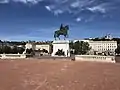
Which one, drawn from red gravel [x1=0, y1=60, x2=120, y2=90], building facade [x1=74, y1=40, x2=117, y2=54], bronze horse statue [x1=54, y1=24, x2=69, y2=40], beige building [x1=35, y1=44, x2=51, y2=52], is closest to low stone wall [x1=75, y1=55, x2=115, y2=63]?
bronze horse statue [x1=54, y1=24, x2=69, y2=40]

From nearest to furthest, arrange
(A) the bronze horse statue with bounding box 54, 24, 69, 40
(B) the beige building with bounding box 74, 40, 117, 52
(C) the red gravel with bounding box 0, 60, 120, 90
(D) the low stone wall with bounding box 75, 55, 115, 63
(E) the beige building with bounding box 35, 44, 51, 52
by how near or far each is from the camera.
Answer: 1. (C) the red gravel with bounding box 0, 60, 120, 90
2. (D) the low stone wall with bounding box 75, 55, 115, 63
3. (A) the bronze horse statue with bounding box 54, 24, 69, 40
4. (B) the beige building with bounding box 74, 40, 117, 52
5. (E) the beige building with bounding box 35, 44, 51, 52

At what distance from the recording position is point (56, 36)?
63.4 metres

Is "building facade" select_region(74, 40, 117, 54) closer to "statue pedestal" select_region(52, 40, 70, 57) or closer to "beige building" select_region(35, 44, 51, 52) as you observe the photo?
"beige building" select_region(35, 44, 51, 52)

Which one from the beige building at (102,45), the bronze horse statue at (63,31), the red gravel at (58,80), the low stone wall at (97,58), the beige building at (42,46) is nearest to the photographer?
the red gravel at (58,80)

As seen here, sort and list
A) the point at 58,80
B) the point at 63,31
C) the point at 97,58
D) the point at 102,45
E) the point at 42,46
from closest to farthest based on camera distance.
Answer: the point at 58,80 < the point at 97,58 < the point at 63,31 < the point at 102,45 < the point at 42,46

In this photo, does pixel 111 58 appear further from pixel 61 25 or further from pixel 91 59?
pixel 61 25

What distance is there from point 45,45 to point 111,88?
13840 cm

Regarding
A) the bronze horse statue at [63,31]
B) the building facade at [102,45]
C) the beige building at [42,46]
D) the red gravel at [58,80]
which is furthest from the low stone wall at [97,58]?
the beige building at [42,46]

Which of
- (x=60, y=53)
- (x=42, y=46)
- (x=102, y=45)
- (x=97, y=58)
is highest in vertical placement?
(x=102, y=45)

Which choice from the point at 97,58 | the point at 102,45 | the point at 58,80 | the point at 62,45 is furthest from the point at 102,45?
the point at 58,80

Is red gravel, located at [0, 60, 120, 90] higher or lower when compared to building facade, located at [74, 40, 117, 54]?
lower

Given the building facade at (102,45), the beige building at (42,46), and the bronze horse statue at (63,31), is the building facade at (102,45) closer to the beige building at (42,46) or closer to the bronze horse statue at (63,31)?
the beige building at (42,46)

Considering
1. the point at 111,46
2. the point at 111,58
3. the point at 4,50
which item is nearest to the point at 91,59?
→ the point at 111,58

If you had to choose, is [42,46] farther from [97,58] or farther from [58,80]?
[58,80]
